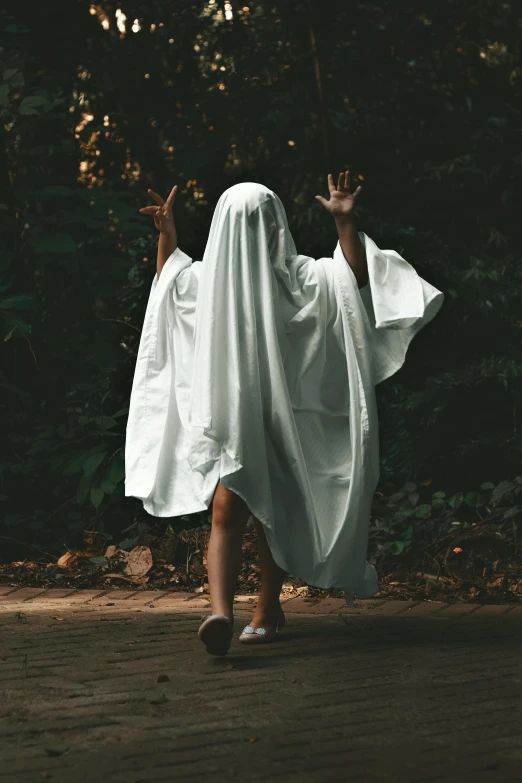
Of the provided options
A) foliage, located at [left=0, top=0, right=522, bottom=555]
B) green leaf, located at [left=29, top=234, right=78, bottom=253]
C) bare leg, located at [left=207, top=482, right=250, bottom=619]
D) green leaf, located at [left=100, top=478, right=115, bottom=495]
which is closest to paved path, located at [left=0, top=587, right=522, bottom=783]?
bare leg, located at [left=207, top=482, right=250, bottom=619]

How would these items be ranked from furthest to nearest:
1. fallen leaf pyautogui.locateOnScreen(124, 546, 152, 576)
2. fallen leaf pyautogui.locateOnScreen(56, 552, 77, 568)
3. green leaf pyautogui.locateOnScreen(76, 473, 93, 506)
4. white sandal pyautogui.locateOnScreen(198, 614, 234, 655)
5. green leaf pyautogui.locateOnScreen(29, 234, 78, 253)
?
green leaf pyautogui.locateOnScreen(29, 234, 78, 253), green leaf pyautogui.locateOnScreen(76, 473, 93, 506), fallen leaf pyautogui.locateOnScreen(56, 552, 77, 568), fallen leaf pyautogui.locateOnScreen(124, 546, 152, 576), white sandal pyautogui.locateOnScreen(198, 614, 234, 655)

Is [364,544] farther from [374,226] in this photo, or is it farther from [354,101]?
[354,101]

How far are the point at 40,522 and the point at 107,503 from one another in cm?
50

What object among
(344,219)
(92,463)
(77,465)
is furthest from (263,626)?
(77,465)

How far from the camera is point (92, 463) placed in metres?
6.47

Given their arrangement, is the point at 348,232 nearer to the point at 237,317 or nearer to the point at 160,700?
the point at 237,317

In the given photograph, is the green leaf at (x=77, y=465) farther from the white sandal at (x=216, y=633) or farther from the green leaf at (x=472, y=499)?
the white sandal at (x=216, y=633)

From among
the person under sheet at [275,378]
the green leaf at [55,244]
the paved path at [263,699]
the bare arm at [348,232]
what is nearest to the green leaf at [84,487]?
the green leaf at [55,244]

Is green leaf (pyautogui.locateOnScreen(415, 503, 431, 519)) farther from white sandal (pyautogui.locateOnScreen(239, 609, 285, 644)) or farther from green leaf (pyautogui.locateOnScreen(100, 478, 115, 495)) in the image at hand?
white sandal (pyautogui.locateOnScreen(239, 609, 285, 644))

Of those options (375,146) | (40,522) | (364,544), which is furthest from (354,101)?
(364,544)

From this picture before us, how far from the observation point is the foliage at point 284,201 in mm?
6691

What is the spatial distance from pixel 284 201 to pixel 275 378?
11.7 ft

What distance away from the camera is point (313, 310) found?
4328 mm

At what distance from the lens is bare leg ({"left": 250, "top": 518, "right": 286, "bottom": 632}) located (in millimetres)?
4285
